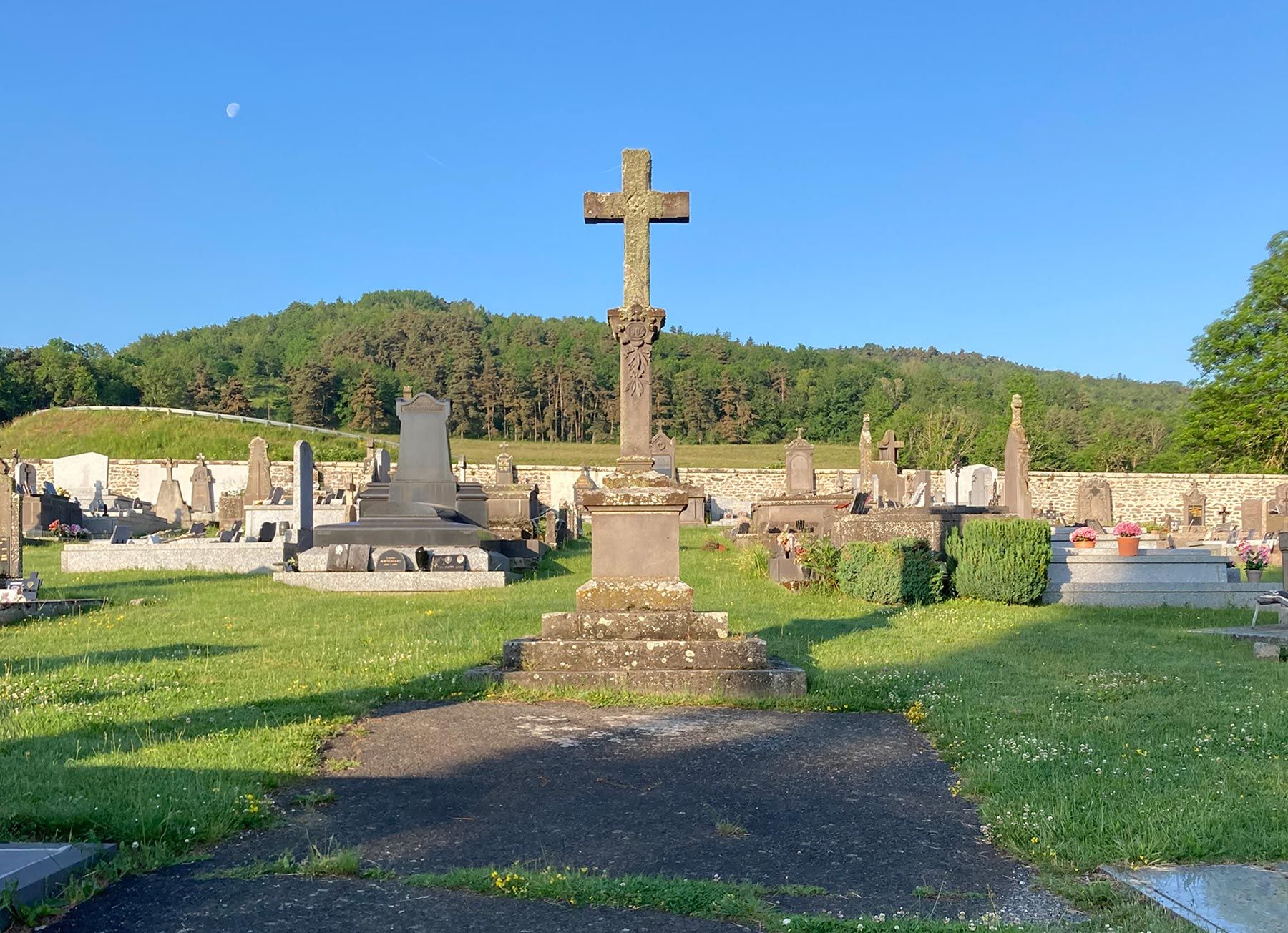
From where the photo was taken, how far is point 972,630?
10.6m

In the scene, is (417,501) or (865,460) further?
(865,460)

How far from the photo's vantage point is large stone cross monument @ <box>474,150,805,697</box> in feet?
23.2

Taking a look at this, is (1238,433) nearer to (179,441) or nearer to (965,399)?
(965,399)

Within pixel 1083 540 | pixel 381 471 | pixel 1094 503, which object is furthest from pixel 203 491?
pixel 1094 503

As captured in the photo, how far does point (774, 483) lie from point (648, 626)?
136 ft

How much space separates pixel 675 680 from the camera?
7043 mm

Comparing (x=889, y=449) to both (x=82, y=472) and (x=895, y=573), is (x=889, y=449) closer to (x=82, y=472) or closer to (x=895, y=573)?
(x=895, y=573)

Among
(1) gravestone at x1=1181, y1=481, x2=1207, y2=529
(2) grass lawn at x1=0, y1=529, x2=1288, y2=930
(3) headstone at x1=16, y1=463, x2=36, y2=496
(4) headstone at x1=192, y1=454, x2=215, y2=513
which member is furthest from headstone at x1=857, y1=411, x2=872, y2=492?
(3) headstone at x1=16, y1=463, x2=36, y2=496

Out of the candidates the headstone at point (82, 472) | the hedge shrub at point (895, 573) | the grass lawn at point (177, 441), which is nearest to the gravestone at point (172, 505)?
the headstone at point (82, 472)

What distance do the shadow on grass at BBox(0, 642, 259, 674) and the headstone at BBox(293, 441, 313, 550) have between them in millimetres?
9278

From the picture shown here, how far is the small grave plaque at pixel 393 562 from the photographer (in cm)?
1445

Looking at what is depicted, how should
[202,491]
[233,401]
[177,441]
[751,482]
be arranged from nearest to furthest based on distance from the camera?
[202,491], [751,482], [177,441], [233,401]

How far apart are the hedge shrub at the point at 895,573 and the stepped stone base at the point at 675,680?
6405 millimetres

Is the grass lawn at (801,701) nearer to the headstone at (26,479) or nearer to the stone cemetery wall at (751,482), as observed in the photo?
the headstone at (26,479)
